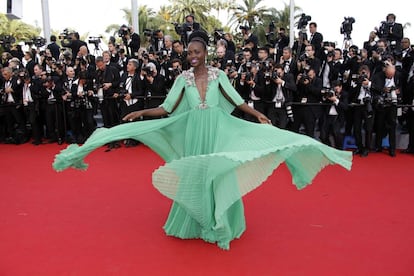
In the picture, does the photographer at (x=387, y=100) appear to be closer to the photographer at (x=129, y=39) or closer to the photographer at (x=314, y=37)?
the photographer at (x=314, y=37)

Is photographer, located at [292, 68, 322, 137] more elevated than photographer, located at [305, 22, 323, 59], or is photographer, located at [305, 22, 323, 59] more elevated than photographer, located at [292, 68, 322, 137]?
photographer, located at [305, 22, 323, 59]

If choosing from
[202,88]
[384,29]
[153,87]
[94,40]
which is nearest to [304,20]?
[384,29]

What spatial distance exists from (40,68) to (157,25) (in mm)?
22496

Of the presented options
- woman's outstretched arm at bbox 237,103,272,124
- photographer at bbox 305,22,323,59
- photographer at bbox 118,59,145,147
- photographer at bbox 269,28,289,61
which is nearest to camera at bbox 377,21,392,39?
photographer at bbox 305,22,323,59

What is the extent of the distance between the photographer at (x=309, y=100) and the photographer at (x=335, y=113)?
0.15m

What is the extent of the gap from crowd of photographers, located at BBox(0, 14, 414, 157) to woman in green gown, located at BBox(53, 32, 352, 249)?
365 cm

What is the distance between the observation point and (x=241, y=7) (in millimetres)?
29703

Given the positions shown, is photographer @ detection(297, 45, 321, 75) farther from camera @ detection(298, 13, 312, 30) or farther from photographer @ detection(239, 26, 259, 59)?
camera @ detection(298, 13, 312, 30)

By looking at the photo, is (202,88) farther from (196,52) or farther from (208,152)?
(208,152)

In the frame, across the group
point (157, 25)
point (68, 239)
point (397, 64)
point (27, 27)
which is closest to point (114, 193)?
point (68, 239)

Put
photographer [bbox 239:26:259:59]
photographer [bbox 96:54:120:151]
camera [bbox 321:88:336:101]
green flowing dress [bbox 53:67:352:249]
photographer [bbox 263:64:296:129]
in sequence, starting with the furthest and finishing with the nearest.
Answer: photographer [bbox 239:26:259:59]
photographer [bbox 96:54:120:151]
photographer [bbox 263:64:296:129]
camera [bbox 321:88:336:101]
green flowing dress [bbox 53:67:352:249]

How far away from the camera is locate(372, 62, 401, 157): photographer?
6.38 meters

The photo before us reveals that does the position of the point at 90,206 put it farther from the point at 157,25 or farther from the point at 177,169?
the point at 157,25

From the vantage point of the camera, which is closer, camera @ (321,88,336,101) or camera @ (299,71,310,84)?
camera @ (321,88,336,101)
